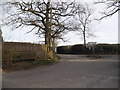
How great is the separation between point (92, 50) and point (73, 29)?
11.4 meters

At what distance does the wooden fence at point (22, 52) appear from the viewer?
69.0ft

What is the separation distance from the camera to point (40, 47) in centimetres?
2542

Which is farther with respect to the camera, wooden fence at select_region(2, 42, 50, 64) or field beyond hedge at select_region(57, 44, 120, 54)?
field beyond hedge at select_region(57, 44, 120, 54)

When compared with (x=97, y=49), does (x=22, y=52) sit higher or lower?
higher

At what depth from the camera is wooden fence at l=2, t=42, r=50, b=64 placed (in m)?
21.0

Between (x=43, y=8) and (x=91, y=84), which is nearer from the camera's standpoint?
(x=91, y=84)

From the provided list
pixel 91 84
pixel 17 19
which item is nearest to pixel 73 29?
pixel 17 19

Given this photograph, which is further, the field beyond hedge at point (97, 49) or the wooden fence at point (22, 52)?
the field beyond hedge at point (97, 49)

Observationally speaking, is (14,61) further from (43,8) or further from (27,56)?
(43,8)

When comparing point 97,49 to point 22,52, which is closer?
point 22,52

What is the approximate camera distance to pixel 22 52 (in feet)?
76.4

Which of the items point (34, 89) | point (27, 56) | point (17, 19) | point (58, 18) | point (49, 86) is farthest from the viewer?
point (58, 18)

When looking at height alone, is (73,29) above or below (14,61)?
above

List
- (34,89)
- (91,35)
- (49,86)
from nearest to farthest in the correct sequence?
(34,89) < (49,86) < (91,35)
